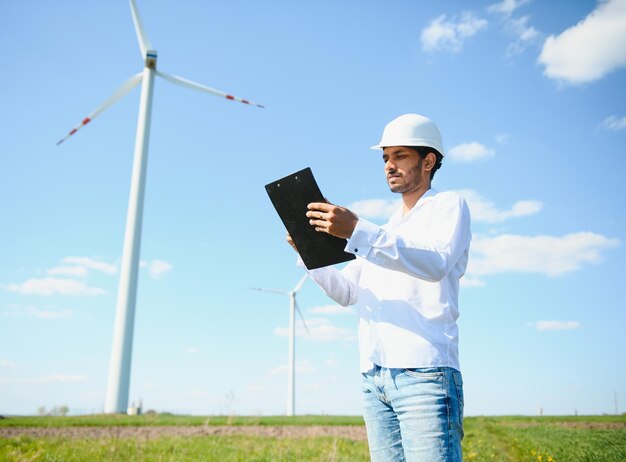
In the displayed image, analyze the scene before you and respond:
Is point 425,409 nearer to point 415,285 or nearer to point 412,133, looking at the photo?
point 415,285

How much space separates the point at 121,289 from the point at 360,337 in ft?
82.0

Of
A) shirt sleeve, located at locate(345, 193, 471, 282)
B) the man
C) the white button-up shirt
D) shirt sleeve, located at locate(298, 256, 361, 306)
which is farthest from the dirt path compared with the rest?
shirt sleeve, located at locate(345, 193, 471, 282)

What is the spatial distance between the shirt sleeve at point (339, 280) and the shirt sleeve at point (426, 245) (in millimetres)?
733

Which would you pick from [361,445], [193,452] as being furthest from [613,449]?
[193,452]

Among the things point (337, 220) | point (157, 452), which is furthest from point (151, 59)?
Answer: point (337, 220)

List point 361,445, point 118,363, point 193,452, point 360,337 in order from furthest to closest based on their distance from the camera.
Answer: point 118,363, point 361,445, point 193,452, point 360,337

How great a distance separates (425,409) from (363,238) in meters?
0.91

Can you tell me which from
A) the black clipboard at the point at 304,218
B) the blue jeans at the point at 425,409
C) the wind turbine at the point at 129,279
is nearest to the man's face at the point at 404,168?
the black clipboard at the point at 304,218

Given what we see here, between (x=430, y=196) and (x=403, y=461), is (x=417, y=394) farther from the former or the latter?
(x=430, y=196)

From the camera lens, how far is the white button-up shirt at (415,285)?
2.67 metres

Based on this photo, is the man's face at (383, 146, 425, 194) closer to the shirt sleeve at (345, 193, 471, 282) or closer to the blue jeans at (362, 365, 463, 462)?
the shirt sleeve at (345, 193, 471, 282)

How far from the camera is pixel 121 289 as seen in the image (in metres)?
26.0

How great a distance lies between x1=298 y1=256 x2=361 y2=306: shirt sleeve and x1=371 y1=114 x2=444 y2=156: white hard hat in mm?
880

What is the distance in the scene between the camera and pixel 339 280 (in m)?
3.54
